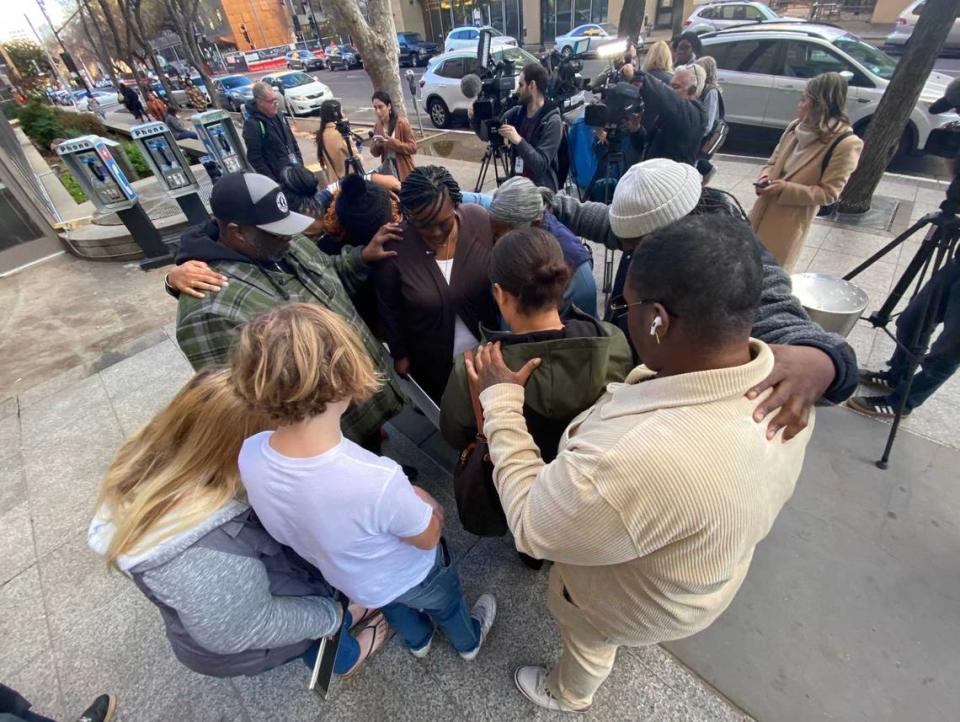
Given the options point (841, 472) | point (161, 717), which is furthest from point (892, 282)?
point (161, 717)

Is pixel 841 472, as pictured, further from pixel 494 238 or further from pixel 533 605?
pixel 494 238

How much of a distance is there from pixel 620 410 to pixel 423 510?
0.64m

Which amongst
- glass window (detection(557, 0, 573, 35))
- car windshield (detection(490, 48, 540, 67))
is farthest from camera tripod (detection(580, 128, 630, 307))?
glass window (detection(557, 0, 573, 35))

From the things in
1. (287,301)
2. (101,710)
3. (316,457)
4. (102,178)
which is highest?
(316,457)

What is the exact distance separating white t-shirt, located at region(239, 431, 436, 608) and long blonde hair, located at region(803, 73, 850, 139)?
3.43m

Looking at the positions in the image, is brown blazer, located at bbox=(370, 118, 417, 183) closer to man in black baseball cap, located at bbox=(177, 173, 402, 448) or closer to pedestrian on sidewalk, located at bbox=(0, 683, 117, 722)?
man in black baseball cap, located at bbox=(177, 173, 402, 448)

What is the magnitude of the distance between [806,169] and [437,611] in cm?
351

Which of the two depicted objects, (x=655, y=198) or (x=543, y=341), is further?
(x=655, y=198)

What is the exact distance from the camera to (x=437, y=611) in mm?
1716

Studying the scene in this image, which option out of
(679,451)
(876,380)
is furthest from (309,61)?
(679,451)

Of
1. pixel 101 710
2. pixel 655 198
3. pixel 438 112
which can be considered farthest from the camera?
pixel 438 112

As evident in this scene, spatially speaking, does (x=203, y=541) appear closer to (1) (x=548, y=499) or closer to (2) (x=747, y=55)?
(1) (x=548, y=499)

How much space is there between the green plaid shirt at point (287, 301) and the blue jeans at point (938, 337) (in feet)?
9.64

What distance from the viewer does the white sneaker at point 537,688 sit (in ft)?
5.65
